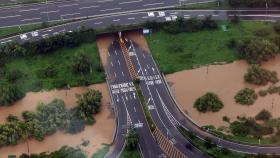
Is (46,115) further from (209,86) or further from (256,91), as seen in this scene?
(256,91)

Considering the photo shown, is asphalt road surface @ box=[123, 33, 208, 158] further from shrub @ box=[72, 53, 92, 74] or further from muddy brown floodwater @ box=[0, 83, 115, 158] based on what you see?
shrub @ box=[72, 53, 92, 74]

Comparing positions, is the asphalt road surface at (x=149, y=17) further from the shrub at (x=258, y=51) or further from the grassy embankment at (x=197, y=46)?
the shrub at (x=258, y=51)

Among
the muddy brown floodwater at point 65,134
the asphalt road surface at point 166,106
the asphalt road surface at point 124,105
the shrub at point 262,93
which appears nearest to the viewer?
the asphalt road surface at point 166,106

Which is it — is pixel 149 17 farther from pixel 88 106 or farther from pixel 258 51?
pixel 88 106

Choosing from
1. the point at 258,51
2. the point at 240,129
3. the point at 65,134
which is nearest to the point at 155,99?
the point at 240,129

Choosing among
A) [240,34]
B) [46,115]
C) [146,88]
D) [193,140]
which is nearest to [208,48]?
[240,34]

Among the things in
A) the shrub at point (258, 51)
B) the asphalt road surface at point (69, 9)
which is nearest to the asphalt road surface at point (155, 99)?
the asphalt road surface at point (69, 9)
